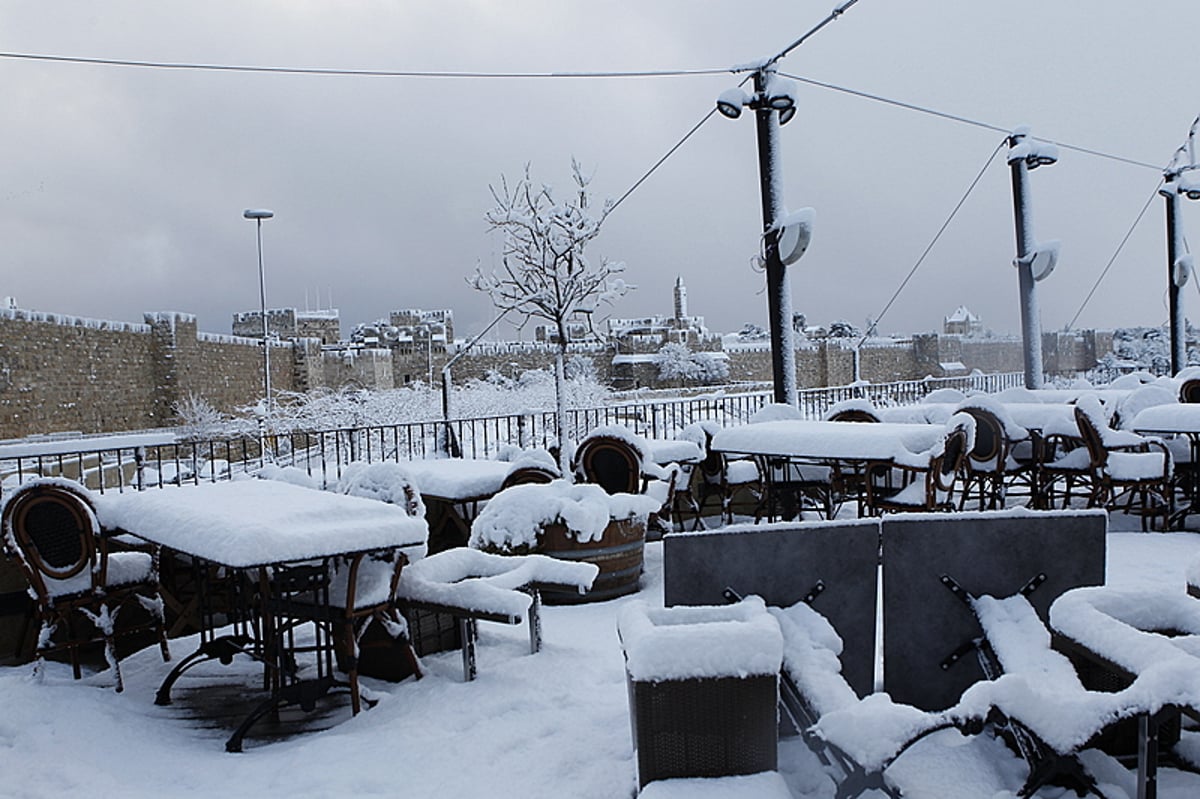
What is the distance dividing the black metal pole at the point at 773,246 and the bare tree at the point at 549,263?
8.75ft

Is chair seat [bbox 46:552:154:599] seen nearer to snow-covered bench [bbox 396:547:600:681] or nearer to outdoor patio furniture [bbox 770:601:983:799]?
snow-covered bench [bbox 396:547:600:681]

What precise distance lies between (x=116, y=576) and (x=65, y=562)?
0.70 ft

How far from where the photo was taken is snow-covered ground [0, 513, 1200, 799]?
252 cm

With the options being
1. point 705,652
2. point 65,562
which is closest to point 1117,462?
point 705,652

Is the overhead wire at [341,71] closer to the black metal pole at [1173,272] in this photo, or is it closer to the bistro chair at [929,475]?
the bistro chair at [929,475]

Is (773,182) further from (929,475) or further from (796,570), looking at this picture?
(796,570)

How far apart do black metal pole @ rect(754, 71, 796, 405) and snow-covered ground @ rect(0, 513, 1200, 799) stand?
12.9ft

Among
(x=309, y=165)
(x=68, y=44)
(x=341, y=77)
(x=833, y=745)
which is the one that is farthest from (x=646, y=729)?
(x=309, y=165)

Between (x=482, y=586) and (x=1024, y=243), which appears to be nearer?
(x=482, y=586)

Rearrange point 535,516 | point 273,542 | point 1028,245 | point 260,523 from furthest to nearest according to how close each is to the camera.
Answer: point 1028,245, point 535,516, point 260,523, point 273,542

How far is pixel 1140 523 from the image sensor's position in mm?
6668

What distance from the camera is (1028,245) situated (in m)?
10.2

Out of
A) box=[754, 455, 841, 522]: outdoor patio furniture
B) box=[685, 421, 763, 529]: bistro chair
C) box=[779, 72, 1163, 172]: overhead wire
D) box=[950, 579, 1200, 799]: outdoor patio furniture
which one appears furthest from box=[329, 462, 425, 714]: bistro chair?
box=[779, 72, 1163, 172]: overhead wire

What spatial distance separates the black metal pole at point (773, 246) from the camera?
7184mm
